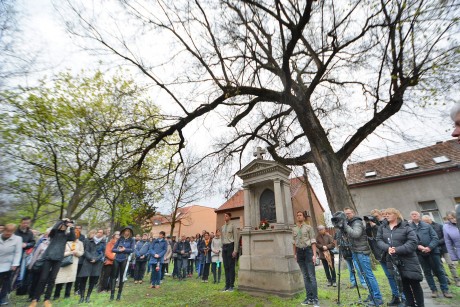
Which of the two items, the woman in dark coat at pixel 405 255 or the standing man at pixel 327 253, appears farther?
the standing man at pixel 327 253

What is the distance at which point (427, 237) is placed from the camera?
553cm

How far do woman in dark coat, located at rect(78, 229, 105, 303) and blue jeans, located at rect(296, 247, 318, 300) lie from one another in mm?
5826

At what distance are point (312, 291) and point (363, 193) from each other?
15.8 metres

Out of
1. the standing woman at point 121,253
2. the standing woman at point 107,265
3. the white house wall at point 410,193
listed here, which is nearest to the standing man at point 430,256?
the standing woman at point 121,253

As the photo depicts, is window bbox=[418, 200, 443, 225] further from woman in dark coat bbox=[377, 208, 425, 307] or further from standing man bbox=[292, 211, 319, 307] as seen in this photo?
woman in dark coat bbox=[377, 208, 425, 307]

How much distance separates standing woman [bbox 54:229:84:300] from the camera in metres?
6.38

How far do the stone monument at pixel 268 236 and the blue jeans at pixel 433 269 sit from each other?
2976mm

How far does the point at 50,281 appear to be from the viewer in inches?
200

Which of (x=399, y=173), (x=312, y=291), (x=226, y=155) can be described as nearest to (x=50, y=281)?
(x=312, y=291)

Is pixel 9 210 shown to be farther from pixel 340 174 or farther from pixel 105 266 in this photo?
pixel 340 174

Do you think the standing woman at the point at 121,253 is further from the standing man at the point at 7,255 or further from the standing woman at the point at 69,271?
the standing man at the point at 7,255

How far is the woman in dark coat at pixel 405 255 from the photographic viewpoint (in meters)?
3.48

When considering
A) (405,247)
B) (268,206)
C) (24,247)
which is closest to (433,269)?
(405,247)

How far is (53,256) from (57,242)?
0.31 m
